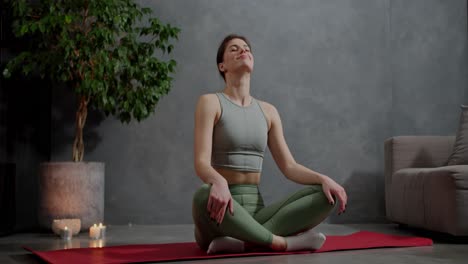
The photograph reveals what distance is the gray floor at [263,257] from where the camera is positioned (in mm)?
2168

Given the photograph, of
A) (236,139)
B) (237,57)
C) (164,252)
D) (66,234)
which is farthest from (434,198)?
(66,234)

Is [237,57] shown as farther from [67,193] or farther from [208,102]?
[67,193]

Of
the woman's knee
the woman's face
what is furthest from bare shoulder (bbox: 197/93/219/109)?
the woman's knee

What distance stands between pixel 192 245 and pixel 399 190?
1.47 metres

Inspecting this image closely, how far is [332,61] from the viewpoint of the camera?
432 cm

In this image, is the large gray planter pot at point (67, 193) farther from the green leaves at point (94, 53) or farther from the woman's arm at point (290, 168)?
the woman's arm at point (290, 168)

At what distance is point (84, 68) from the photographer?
10.9 feet

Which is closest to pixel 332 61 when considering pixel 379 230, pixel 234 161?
pixel 379 230

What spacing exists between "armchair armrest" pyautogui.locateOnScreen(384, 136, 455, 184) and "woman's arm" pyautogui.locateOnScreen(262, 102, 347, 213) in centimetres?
134

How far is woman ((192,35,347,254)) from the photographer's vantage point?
220cm

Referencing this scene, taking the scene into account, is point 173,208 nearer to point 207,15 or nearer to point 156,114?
point 156,114

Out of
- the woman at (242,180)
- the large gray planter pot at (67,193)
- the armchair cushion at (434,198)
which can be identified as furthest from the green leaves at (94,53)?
the armchair cushion at (434,198)

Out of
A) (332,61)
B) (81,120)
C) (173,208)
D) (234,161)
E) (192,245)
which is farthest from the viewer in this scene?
(332,61)

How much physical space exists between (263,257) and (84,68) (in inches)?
66.0
